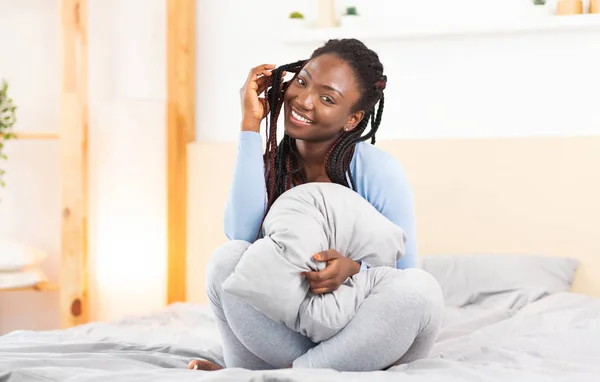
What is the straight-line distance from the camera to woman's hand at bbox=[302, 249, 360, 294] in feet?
4.46

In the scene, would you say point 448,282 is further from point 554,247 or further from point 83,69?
point 83,69

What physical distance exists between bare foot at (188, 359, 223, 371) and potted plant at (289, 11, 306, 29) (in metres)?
1.78

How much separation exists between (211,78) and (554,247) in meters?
1.54

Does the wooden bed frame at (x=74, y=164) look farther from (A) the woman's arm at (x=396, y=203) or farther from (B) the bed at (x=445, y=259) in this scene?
(A) the woman's arm at (x=396, y=203)

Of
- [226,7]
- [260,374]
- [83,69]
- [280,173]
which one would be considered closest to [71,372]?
[260,374]

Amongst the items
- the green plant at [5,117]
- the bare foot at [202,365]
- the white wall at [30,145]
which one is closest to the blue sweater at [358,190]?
the bare foot at [202,365]

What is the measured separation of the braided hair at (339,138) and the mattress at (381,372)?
411mm

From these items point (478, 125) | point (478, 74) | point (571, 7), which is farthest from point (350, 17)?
point (571, 7)

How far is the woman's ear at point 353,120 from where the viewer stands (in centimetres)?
168

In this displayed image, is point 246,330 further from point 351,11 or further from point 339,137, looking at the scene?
point 351,11

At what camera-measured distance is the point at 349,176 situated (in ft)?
5.48

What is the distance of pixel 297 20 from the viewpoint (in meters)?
3.01

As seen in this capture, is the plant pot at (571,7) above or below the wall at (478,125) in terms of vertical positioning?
above

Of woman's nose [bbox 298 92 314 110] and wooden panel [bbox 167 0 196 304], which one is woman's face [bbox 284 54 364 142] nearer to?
woman's nose [bbox 298 92 314 110]
